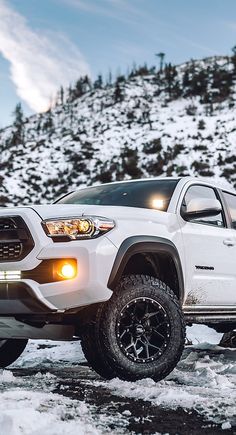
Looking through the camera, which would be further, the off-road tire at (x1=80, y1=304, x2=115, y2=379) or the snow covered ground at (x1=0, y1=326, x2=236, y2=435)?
the off-road tire at (x1=80, y1=304, x2=115, y2=379)

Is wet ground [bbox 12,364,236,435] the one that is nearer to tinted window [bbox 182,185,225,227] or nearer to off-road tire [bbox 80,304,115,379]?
off-road tire [bbox 80,304,115,379]

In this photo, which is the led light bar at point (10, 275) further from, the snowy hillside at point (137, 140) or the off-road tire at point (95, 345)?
the snowy hillside at point (137, 140)

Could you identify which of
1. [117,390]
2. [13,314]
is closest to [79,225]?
[13,314]

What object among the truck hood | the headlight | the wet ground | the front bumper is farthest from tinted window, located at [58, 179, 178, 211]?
the wet ground

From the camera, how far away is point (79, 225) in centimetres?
371

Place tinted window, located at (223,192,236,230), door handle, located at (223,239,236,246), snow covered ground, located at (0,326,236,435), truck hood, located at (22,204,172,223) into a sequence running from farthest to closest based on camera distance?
tinted window, located at (223,192,236,230) < door handle, located at (223,239,236,246) < truck hood, located at (22,204,172,223) < snow covered ground, located at (0,326,236,435)

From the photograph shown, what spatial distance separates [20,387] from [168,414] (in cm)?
118

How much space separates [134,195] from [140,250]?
1.10 m

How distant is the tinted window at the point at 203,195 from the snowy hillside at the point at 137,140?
28.5m

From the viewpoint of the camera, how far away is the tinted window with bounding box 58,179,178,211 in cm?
482

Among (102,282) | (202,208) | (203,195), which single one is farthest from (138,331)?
(203,195)

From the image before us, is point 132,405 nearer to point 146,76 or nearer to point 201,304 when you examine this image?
point 201,304

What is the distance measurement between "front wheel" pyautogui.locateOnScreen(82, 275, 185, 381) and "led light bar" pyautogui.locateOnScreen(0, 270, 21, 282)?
645mm

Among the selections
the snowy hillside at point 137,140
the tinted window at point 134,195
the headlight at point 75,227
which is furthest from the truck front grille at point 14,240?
the snowy hillside at point 137,140
